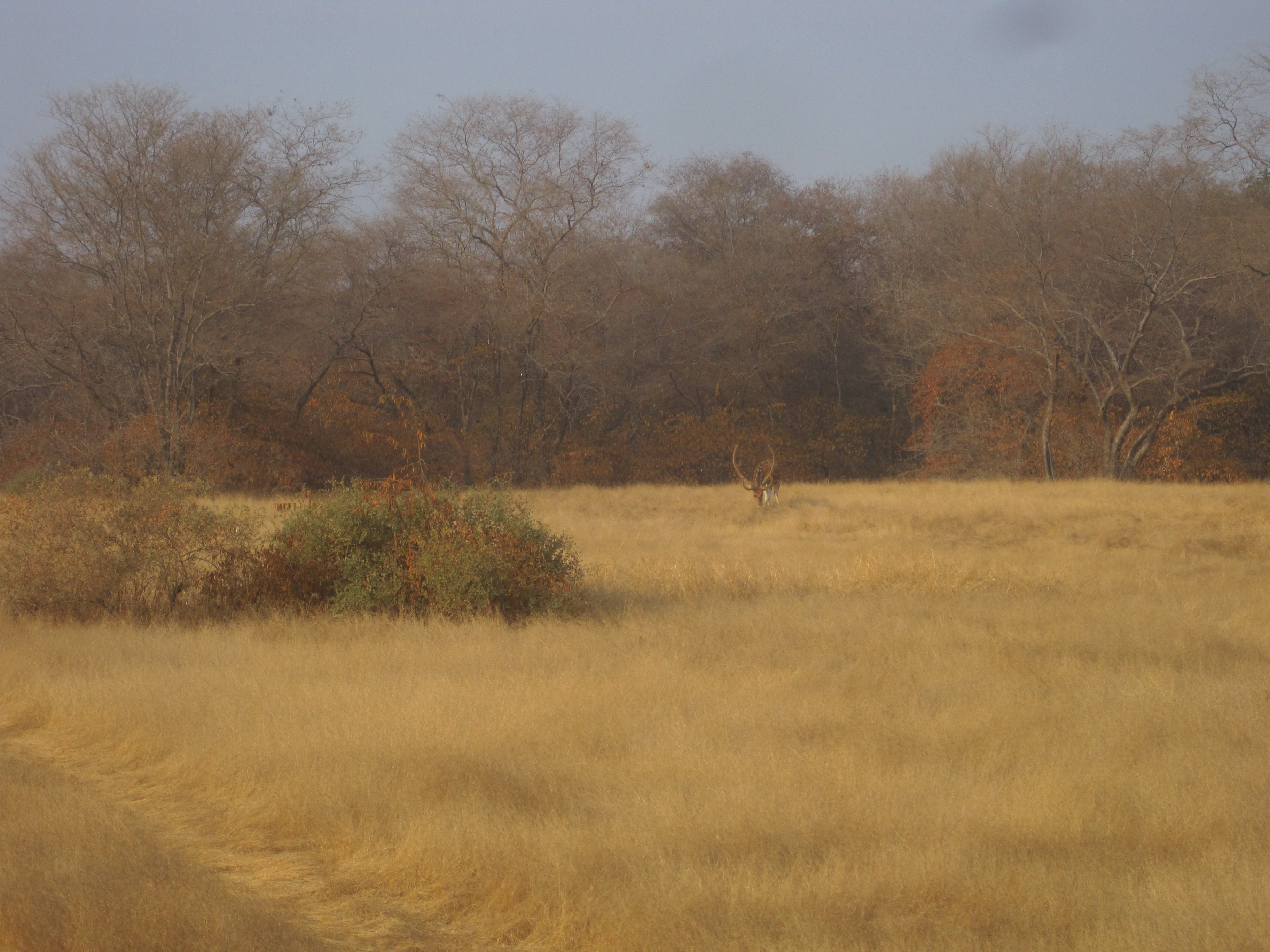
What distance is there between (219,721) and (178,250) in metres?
21.8

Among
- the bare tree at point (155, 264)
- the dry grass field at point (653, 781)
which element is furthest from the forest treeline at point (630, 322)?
the dry grass field at point (653, 781)

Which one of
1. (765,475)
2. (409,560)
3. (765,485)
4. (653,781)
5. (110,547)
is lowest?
(653,781)

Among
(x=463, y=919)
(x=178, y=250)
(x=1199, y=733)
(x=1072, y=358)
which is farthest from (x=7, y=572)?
(x=1072, y=358)

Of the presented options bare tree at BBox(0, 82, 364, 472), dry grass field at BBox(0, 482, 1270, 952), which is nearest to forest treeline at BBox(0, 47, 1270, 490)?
bare tree at BBox(0, 82, 364, 472)

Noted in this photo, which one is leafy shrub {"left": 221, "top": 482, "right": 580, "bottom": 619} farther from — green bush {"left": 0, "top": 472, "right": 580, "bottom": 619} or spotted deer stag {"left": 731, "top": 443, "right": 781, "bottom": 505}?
spotted deer stag {"left": 731, "top": 443, "right": 781, "bottom": 505}

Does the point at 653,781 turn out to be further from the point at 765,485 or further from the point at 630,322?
the point at 630,322

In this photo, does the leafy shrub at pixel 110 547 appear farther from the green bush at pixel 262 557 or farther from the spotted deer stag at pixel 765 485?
the spotted deer stag at pixel 765 485

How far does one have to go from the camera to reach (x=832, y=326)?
39.2 metres

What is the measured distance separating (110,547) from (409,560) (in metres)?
2.92

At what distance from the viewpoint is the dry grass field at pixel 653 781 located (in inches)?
154

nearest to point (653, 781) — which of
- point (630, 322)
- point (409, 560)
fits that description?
point (409, 560)

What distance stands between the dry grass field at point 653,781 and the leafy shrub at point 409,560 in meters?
0.64

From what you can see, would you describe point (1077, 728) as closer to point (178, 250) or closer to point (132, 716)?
point (132, 716)

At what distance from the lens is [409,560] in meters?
10.4
